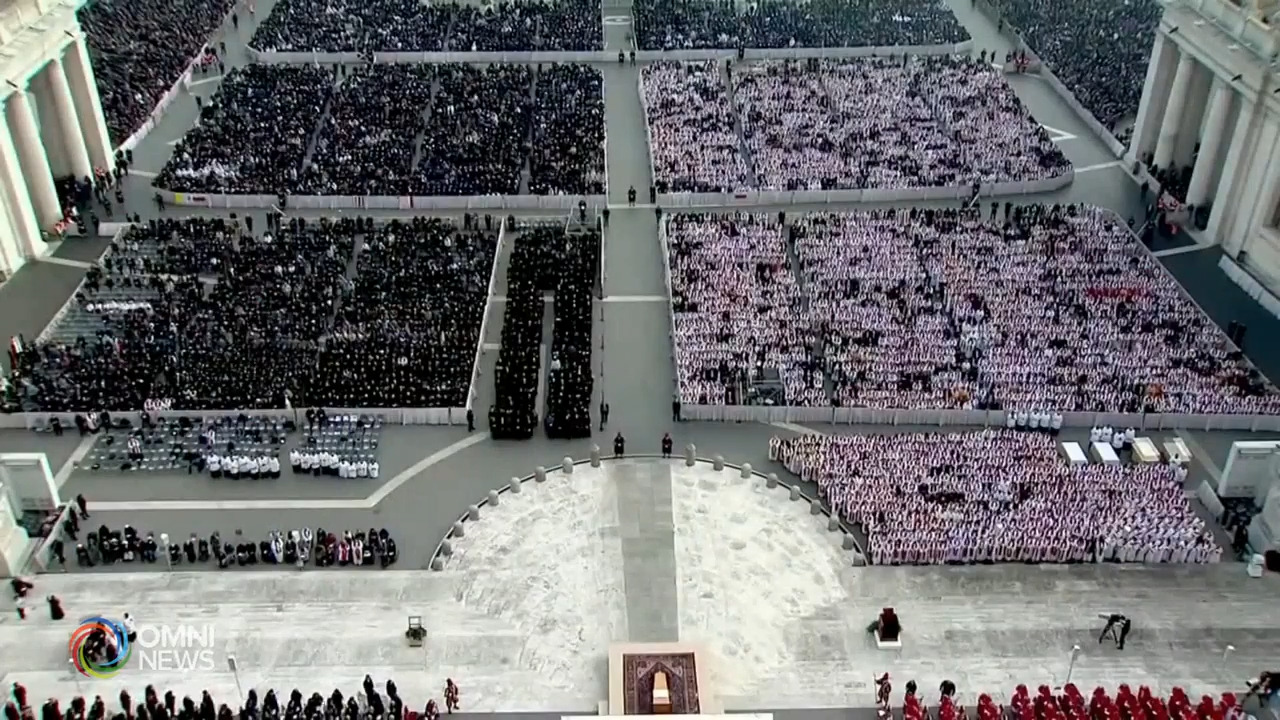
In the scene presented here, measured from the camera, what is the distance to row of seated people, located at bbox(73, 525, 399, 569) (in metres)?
42.6

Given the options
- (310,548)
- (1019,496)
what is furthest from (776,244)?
(310,548)

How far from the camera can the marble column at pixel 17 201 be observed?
58.9m

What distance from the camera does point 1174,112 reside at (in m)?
67.6

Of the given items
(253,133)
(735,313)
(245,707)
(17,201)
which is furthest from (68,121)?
(245,707)

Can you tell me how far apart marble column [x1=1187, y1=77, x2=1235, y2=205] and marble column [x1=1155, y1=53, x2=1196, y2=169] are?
192 cm

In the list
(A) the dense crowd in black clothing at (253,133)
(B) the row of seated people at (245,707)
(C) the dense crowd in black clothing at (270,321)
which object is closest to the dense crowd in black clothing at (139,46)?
(A) the dense crowd in black clothing at (253,133)

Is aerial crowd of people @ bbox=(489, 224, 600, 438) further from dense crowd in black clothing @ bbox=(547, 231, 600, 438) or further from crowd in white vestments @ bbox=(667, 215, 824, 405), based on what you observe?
crowd in white vestments @ bbox=(667, 215, 824, 405)

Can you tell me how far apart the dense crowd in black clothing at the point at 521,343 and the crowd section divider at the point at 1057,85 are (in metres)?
36.5

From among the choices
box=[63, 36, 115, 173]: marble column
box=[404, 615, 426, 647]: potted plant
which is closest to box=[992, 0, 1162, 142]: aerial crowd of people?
box=[404, 615, 426, 647]: potted plant

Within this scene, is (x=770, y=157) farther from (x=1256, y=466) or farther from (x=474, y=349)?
(x=1256, y=466)

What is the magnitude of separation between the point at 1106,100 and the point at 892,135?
631 inches

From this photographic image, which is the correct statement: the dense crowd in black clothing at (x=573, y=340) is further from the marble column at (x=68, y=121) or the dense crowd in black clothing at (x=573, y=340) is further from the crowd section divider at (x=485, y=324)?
the marble column at (x=68, y=121)

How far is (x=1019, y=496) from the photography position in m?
45.1

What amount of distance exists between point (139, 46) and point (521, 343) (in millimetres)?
47742
